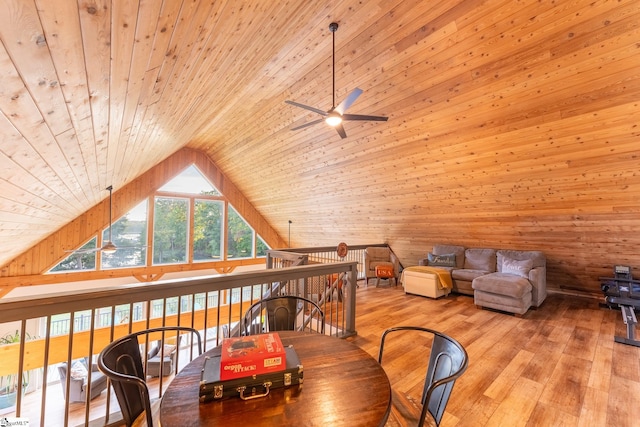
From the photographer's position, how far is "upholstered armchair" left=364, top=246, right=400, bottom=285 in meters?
6.56

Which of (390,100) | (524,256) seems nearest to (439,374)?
(390,100)

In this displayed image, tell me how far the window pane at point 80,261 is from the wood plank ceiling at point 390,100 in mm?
1269

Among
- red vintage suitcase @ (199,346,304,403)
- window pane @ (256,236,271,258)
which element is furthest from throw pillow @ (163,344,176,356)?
red vintage suitcase @ (199,346,304,403)

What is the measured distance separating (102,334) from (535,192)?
27.9 feet

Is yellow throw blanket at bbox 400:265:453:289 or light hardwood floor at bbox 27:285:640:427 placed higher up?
yellow throw blanket at bbox 400:265:453:289

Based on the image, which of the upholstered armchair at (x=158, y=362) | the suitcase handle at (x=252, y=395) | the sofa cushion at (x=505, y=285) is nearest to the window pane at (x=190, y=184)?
the upholstered armchair at (x=158, y=362)

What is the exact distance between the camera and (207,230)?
29.5 ft

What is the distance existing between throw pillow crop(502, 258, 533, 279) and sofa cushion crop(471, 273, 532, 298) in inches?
6.1

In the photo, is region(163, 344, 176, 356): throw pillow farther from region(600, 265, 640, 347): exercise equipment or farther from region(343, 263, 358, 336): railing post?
region(600, 265, 640, 347): exercise equipment

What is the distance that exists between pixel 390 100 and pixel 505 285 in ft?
10.7

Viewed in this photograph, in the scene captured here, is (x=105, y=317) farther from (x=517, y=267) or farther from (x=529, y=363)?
(x=517, y=267)

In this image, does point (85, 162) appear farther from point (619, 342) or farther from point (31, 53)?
point (619, 342)

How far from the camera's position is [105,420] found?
1.78 m

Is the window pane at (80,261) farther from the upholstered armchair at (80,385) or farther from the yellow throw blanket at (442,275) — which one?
the yellow throw blanket at (442,275)
